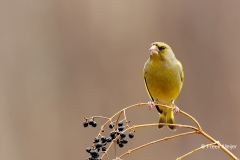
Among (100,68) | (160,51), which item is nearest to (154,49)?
(160,51)

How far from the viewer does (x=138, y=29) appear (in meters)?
2.54

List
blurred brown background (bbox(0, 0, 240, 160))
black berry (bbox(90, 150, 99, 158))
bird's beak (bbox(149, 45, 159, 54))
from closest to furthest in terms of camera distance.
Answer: black berry (bbox(90, 150, 99, 158)) < bird's beak (bbox(149, 45, 159, 54)) < blurred brown background (bbox(0, 0, 240, 160))

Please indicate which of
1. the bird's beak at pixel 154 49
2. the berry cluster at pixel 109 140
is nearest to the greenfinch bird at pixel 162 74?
the bird's beak at pixel 154 49

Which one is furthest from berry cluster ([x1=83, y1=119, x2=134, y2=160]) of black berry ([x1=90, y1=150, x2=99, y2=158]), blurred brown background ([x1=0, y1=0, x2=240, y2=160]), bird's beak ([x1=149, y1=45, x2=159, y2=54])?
blurred brown background ([x1=0, y1=0, x2=240, y2=160])

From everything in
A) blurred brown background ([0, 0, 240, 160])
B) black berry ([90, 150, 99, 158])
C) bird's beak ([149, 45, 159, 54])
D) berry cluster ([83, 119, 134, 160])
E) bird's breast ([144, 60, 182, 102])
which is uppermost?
blurred brown background ([0, 0, 240, 160])

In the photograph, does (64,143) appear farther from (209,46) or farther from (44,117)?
(209,46)

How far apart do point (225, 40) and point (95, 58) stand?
928 mm

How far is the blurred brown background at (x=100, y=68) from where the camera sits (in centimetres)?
234

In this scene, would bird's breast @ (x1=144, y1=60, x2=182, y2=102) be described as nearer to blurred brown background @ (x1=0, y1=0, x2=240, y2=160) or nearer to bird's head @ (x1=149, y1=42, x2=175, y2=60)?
bird's head @ (x1=149, y1=42, x2=175, y2=60)

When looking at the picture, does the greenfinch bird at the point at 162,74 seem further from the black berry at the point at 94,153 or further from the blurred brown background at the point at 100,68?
the blurred brown background at the point at 100,68

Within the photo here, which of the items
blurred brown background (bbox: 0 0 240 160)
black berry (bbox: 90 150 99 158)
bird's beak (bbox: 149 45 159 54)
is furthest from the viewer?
blurred brown background (bbox: 0 0 240 160)

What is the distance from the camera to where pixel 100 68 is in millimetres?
2543

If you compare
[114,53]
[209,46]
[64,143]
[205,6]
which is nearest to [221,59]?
[209,46]

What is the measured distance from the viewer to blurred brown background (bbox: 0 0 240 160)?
234 cm
